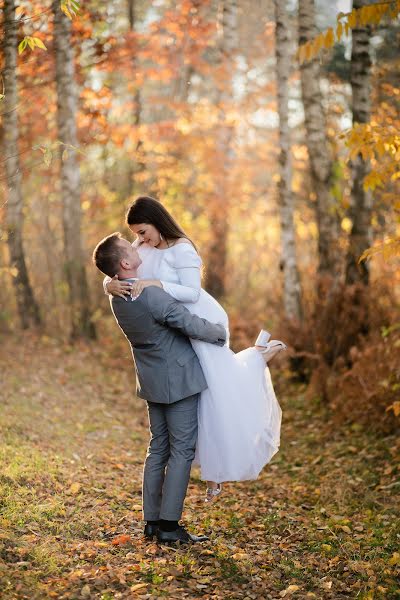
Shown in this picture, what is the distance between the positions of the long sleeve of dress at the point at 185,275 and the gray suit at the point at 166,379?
0.07 meters

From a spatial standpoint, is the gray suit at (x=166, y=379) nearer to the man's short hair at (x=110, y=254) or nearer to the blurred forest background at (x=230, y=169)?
the man's short hair at (x=110, y=254)

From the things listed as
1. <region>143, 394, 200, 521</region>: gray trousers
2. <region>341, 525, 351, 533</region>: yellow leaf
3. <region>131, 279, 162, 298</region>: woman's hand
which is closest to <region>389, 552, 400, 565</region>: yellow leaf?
<region>341, 525, 351, 533</region>: yellow leaf

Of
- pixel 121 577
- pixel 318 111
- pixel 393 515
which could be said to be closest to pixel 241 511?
pixel 393 515

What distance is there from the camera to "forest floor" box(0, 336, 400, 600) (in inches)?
157

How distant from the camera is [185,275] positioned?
4.26m

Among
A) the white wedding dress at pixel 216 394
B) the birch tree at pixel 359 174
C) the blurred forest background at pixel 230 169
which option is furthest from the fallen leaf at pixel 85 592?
the birch tree at pixel 359 174

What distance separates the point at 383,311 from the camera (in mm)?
8047

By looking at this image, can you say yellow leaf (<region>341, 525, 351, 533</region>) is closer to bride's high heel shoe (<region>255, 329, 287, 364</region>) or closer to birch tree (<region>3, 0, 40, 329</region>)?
bride's high heel shoe (<region>255, 329, 287, 364</region>)

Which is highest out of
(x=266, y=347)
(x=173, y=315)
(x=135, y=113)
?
(x=135, y=113)

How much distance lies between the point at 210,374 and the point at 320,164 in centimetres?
543

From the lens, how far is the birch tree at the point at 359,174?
26.4ft

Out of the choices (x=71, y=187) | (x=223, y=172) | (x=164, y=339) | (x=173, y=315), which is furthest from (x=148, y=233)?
(x=223, y=172)

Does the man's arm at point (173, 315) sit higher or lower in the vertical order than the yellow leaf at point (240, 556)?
higher

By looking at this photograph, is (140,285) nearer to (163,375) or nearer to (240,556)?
(163,375)
